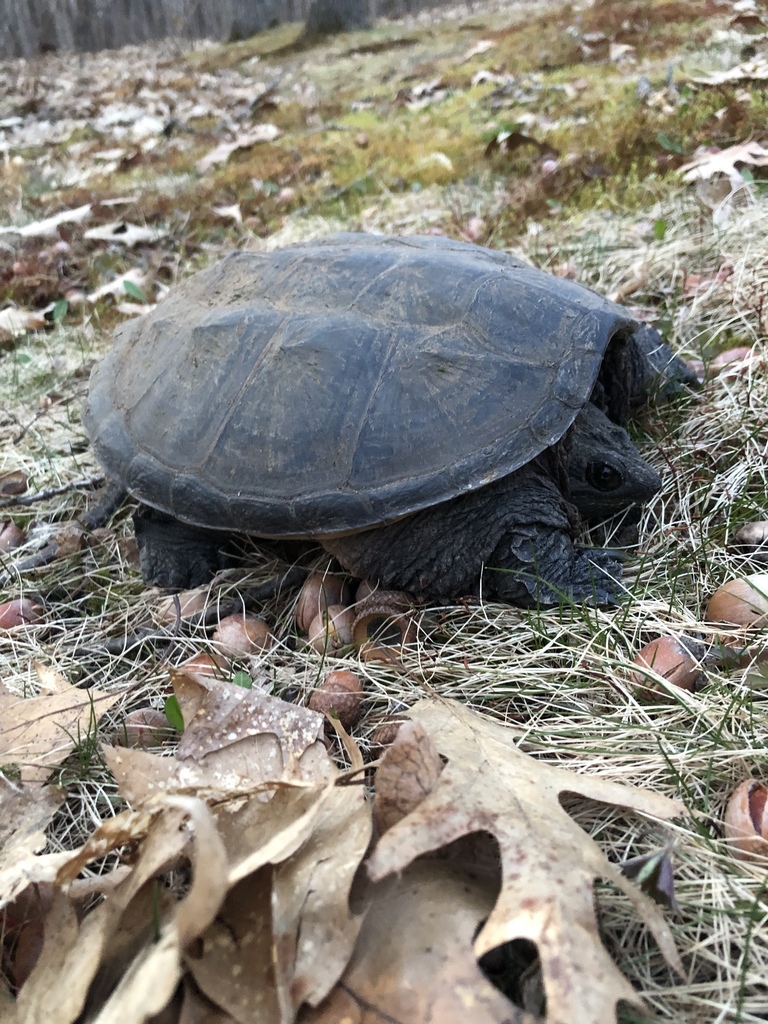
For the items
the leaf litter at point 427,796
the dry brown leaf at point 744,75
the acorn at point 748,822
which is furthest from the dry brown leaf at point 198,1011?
the dry brown leaf at point 744,75

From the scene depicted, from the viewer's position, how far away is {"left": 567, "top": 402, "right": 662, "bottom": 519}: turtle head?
209 cm

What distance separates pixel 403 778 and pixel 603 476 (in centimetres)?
129

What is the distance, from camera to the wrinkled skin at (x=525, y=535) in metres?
1.96

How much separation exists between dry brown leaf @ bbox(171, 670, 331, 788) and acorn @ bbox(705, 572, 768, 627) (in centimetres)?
105

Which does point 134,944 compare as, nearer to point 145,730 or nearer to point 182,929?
point 182,929

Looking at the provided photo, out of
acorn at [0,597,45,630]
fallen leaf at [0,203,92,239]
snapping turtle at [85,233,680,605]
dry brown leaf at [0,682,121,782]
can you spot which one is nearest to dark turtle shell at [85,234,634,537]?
snapping turtle at [85,233,680,605]

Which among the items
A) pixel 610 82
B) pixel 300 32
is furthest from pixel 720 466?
pixel 300 32

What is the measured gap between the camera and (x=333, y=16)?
15391mm

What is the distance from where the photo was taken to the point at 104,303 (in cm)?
441

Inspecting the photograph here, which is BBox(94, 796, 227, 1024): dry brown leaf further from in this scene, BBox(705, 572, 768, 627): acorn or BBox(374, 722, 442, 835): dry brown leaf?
BBox(705, 572, 768, 627): acorn

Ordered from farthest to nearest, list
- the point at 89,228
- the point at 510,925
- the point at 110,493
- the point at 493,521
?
the point at 89,228 < the point at 110,493 < the point at 493,521 < the point at 510,925

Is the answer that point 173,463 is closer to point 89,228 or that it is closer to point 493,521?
point 493,521

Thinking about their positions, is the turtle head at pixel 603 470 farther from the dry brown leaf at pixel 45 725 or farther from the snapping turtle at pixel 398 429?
the dry brown leaf at pixel 45 725

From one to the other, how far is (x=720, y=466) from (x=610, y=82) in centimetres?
593
